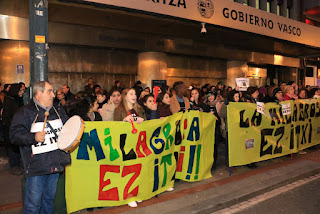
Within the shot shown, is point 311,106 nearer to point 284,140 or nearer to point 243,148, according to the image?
point 284,140

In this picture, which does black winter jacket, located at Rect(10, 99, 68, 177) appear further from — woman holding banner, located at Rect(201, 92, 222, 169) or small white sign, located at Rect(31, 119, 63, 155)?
woman holding banner, located at Rect(201, 92, 222, 169)

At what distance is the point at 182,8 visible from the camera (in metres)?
12.1

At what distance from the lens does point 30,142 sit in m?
3.42

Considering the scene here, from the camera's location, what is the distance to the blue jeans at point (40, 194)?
362 cm

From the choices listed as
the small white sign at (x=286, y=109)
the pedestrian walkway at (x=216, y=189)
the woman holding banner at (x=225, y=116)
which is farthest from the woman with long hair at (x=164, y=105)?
the small white sign at (x=286, y=109)

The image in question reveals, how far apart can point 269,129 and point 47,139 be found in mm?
5257

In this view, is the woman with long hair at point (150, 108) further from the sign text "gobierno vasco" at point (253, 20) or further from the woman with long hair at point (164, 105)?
the sign text "gobierno vasco" at point (253, 20)

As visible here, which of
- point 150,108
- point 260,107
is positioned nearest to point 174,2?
point 260,107

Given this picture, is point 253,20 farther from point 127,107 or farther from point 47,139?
point 47,139

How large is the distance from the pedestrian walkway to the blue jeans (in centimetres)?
83

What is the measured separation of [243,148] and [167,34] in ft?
36.4

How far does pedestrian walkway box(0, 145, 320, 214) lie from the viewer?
184 inches

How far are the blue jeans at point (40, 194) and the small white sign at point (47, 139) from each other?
0.34 m

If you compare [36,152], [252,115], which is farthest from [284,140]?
[36,152]
